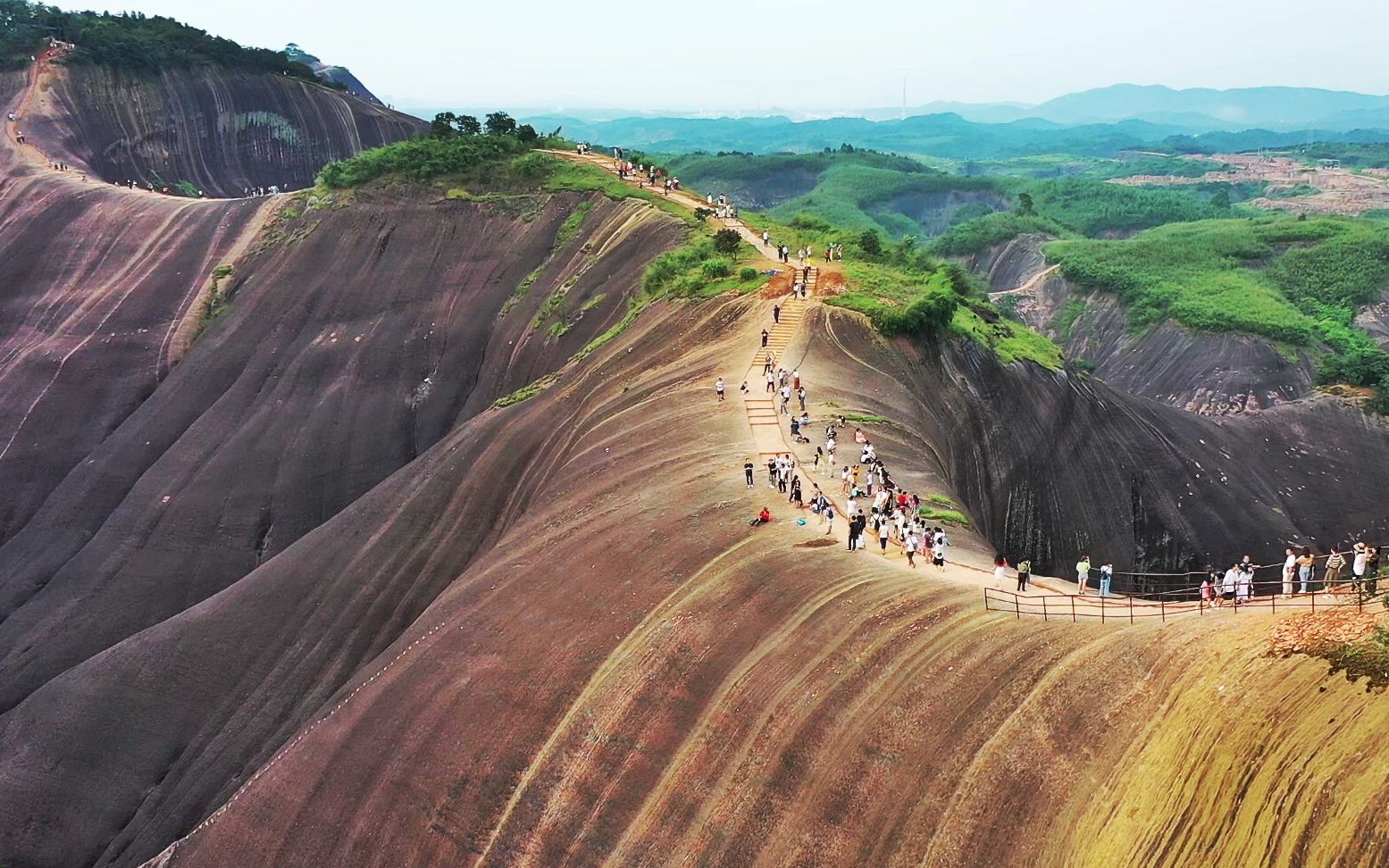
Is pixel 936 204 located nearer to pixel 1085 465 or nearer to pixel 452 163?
pixel 452 163

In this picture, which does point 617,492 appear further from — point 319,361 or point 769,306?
point 319,361

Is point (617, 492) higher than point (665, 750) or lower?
higher

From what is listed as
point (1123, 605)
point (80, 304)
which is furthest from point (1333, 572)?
point (80, 304)

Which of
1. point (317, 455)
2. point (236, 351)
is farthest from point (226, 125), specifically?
point (317, 455)

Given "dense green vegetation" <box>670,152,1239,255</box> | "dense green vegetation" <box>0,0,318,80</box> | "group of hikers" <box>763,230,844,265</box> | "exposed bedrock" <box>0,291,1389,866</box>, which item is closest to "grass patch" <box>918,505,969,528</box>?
"exposed bedrock" <box>0,291,1389,866</box>

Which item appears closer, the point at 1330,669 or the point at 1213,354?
the point at 1330,669

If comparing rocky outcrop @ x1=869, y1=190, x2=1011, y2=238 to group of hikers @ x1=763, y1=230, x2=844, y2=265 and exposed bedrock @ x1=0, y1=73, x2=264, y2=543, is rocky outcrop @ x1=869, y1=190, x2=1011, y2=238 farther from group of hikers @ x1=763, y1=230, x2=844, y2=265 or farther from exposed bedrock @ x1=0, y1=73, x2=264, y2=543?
group of hikers @ x1=763, y1=230, x2=844, y2=265
